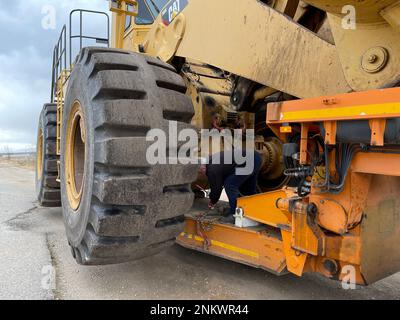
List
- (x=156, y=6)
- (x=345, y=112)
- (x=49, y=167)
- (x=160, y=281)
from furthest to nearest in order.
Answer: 1. (x=49, y=167)
2. (x=156, y=6)
3. (x=160, y=281)
4. (x=345, y=112)

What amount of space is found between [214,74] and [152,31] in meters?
0.86

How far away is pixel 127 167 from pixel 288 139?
1170mm

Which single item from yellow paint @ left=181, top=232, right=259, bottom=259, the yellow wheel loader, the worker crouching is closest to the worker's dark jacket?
the worker crouching

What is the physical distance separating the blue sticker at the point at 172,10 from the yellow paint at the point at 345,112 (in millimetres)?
1846

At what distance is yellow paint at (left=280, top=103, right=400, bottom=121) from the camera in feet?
6.92

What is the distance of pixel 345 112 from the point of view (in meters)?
2.32

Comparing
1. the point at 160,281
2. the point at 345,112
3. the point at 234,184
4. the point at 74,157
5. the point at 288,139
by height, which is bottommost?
the point at 160,281

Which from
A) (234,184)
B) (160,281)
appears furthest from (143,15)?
(160,281)

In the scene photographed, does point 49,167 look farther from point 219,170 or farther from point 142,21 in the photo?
point 219,170

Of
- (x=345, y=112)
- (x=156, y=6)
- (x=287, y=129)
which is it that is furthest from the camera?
(x=156, y=6)

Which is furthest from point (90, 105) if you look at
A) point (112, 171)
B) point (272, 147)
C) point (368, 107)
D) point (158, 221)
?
point (272, 147)

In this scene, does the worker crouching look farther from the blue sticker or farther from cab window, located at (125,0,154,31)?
cab window, located at (125,0,154,31)

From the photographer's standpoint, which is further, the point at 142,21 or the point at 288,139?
the point at 142,21

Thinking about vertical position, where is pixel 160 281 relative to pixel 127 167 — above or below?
below
